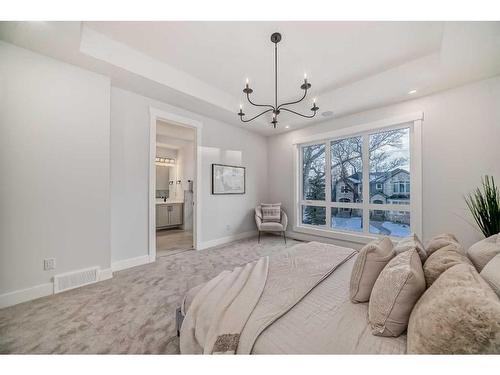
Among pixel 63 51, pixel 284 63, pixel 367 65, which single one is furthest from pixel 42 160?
pixel 367 65

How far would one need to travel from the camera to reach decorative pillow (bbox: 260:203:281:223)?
14.6 feet

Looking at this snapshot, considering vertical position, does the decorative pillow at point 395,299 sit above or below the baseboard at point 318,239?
above

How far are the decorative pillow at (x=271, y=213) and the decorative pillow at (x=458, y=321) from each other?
3661 millimetres

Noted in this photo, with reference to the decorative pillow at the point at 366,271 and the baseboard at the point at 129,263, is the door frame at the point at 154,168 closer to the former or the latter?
the baseboard at the point at 129,263

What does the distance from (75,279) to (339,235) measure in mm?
4086

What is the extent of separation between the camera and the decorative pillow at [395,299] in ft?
2.85

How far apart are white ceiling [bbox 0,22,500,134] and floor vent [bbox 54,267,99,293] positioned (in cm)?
244

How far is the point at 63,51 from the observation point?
80.9 inches

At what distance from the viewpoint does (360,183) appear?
145 inches

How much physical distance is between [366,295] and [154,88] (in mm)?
3329

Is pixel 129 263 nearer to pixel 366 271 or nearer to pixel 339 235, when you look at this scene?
pixel 366 271

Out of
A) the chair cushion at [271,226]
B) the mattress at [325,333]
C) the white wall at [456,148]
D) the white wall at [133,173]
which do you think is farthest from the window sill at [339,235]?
the mattress at [325,333]

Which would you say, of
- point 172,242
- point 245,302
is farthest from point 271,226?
point 245,302

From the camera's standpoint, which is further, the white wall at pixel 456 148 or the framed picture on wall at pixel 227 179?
the framed picture on wall at pixel 227 179
